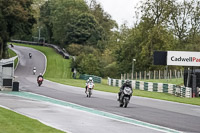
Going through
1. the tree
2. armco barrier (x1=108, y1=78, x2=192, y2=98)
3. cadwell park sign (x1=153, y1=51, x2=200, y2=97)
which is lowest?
armco barrier (x1=108, y1=78, x2=192, y2=98)

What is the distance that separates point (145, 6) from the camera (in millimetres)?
79562

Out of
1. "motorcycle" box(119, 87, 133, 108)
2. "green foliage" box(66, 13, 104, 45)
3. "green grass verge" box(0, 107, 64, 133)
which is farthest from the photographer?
"green foliage" box(66, 13, 104, 45)

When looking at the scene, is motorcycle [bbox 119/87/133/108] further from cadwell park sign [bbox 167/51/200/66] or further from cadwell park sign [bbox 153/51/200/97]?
cadwell park sign [bbox 167/51/200/66]

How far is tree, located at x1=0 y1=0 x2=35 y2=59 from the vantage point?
73.9 meters

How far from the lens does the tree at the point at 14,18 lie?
73938 millimetres

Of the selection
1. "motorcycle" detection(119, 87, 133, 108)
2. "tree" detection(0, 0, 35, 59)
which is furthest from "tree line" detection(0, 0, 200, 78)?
"motorcycle" detection(119, 87, 133, 108)

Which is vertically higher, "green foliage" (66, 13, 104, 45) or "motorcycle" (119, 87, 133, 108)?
"green foliage" (66, 13, 104, 45)

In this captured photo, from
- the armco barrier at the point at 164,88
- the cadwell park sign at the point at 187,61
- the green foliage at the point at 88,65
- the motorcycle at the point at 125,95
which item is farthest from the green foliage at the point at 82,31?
the motorcycle at the point at 125,95

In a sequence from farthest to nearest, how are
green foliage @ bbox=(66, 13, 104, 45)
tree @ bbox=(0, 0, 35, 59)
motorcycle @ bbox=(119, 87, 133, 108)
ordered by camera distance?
green foliage @ bbox=(66, 13, 104, 45) < tree @ bbox=(0, 0, 35, 59) < motorcycle @ bbox=(119, 87, 133, 108)

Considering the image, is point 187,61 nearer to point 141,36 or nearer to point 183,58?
point 183,58

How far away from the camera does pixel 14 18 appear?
75.9m

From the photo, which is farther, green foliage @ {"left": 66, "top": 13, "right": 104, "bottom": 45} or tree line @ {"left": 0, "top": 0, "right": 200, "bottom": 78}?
green foliage @ {"left": 66, "top": 13, "right": 104, "bottom": 45}

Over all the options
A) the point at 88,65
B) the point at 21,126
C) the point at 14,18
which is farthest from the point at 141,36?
the point at 21,126

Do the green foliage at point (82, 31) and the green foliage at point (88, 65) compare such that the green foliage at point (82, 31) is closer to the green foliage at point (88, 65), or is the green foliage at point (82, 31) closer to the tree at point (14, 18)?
the green foliage at point (88, 65)
